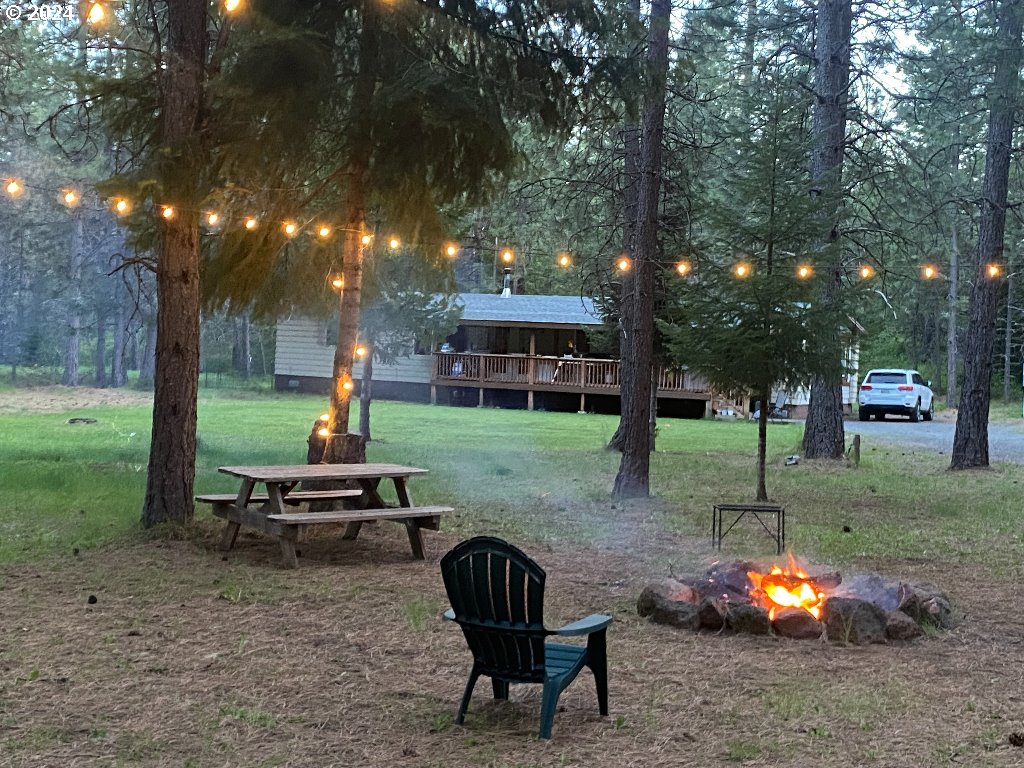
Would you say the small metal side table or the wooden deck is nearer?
the small metal side table

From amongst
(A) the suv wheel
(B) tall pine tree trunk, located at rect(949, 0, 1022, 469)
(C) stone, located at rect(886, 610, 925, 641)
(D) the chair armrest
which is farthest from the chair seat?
(A) the suv wheel

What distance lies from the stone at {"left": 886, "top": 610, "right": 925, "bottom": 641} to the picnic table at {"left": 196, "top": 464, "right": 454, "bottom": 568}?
365cm

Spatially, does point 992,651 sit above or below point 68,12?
below

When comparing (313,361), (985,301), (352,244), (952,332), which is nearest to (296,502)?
(352,244)

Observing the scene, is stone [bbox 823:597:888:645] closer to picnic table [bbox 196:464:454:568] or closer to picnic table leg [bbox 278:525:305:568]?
picnic table [bbox 196:464:454:568]

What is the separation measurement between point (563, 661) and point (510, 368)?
1159 inches

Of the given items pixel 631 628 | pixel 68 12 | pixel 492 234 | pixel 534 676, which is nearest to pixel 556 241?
pixel 492 234

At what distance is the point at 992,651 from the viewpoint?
6.07 m

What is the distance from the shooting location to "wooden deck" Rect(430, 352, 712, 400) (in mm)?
32406

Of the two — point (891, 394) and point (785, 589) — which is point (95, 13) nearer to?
point (785, 589)

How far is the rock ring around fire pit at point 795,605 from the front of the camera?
624 cm

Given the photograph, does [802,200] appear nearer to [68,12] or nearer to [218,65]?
[218,65]

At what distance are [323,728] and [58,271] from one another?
4051 centimetres

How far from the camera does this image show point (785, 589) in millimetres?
6691
